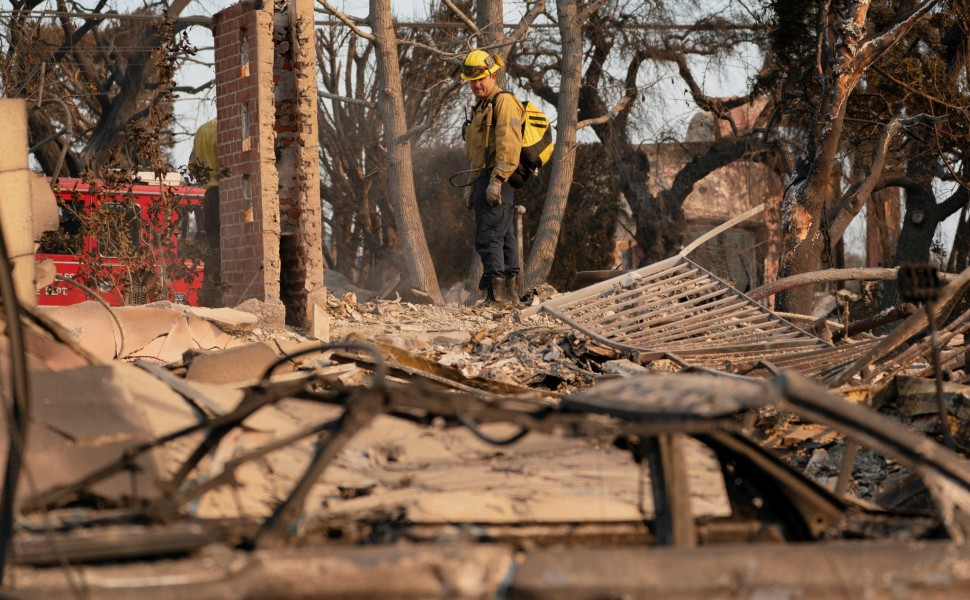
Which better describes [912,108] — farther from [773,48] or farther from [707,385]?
[707,385]

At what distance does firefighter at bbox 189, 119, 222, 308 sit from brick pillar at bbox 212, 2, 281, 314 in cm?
38

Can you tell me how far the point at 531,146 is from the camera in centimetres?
952

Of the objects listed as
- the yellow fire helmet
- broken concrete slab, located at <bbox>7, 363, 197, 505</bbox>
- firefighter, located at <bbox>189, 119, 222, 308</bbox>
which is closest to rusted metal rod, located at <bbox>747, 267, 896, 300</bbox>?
the yellow fire helmet

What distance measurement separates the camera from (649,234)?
71.2 feet

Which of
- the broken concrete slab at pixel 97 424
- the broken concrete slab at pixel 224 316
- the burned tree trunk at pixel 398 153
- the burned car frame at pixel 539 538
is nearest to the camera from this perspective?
the burned car frame at pixel 539 538

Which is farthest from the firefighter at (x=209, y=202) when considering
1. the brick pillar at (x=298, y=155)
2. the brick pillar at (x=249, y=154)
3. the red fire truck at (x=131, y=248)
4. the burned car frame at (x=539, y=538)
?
the burned car frame at (x=539, y=538)

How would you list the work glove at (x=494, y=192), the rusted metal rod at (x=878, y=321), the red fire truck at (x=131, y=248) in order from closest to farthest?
1. the rusted metal rod at (x=878, y=321)
2. the work glove at (x=494, y=192)
3. the red fire truck at (x=131, y=248)

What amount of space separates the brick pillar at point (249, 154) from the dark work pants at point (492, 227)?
1808mm

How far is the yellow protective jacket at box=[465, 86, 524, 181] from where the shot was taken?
9234mm

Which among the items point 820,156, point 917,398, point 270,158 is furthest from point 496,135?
point 917,398

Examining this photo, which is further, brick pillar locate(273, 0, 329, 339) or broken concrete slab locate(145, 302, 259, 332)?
brick pillar locate(273, 0, 329, 339)

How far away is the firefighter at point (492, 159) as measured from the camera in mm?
9234

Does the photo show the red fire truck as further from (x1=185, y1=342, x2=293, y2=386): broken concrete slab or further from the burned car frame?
the burned car frame

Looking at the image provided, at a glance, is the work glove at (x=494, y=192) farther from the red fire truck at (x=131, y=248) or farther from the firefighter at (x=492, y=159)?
the red fire truck at (x=131, y=248)
